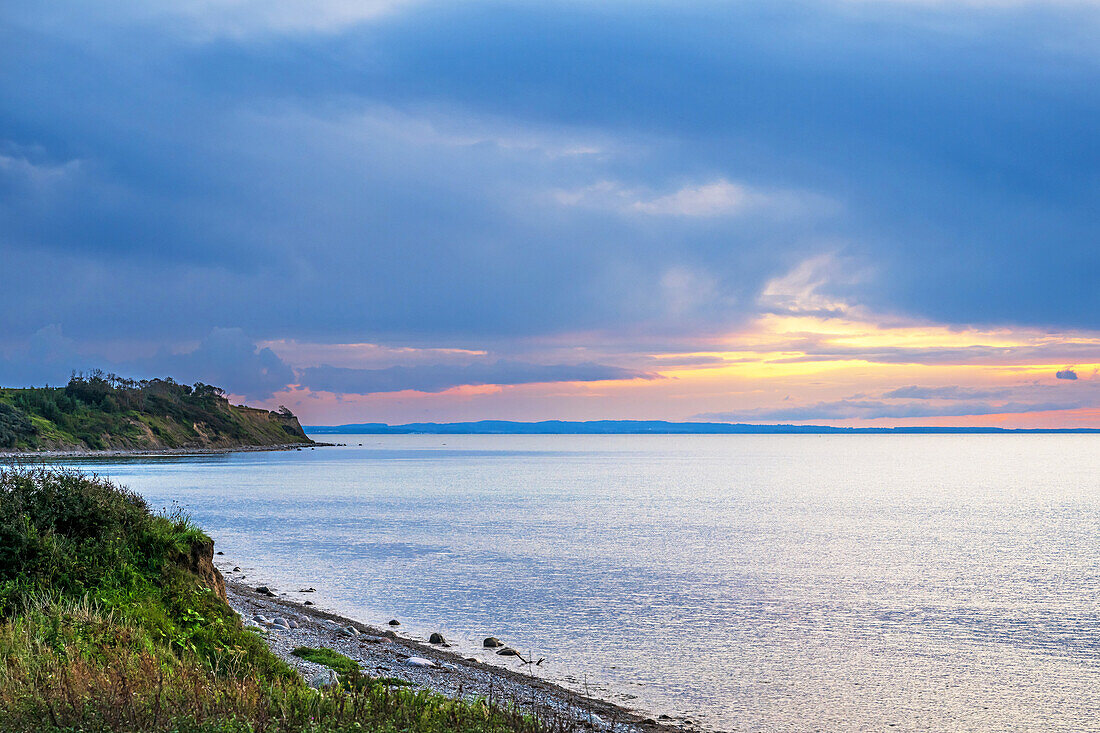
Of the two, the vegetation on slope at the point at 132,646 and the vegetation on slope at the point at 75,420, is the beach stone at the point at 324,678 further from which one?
the vegetation on slope at the point at 75,420

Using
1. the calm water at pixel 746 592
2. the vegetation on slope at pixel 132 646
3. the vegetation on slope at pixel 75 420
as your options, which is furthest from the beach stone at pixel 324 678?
the vegetation on slope at pixel 75 420

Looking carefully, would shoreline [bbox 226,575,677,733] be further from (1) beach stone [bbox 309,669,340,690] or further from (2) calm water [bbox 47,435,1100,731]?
(2) calm water [bbox 47,435,1100,731]

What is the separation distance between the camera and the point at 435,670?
18312mm

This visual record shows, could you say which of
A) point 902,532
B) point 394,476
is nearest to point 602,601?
point 902,532

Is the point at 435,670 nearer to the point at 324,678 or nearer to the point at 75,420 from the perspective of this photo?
the point at 324,678

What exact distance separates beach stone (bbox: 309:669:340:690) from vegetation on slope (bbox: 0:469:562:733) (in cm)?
55

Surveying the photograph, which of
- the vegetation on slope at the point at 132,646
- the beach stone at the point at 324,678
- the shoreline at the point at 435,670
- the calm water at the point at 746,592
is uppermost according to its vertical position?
the vegetation on slope at the point at 132,646

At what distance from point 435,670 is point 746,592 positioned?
48.9ft

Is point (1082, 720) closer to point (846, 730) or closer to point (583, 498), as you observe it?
point (846, 730)

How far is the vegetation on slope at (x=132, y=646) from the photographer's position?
8.91 meters

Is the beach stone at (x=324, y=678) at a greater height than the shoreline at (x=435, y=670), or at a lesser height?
greater

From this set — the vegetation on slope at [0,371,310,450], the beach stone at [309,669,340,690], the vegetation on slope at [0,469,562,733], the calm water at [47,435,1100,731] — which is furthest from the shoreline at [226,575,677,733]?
the vegetation on slope at [0,371,310,450]

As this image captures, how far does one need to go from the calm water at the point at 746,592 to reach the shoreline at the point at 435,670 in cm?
104

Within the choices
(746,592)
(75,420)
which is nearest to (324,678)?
(746,592)
